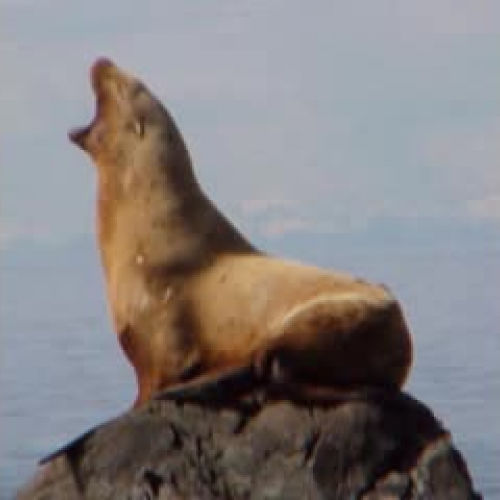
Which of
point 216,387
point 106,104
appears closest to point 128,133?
point 106,104

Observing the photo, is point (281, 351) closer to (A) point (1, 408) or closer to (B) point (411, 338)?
(B) point (411, 338)

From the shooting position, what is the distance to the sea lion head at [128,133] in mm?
15055

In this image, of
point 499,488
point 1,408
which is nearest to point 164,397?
point 499,488

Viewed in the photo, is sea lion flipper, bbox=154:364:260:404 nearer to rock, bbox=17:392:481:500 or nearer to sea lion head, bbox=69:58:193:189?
rock, bbox=17:392:481:500

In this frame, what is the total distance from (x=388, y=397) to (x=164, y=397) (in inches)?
41.5

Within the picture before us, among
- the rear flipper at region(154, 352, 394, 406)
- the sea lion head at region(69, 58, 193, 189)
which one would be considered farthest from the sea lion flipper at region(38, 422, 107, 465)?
the sea lion head at region(69, 58, 193, 189)

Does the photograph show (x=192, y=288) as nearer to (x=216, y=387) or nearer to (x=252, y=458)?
(x=216, y=387)

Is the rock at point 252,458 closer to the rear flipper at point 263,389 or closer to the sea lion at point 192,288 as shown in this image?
the rear flipper at point 263,389

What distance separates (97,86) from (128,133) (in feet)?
0.94

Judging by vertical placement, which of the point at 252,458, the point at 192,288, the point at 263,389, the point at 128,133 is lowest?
the point at 252,458

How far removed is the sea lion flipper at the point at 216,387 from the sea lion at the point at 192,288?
67mm

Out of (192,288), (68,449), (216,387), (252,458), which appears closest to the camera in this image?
(252,458)

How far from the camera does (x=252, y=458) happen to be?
14.0 metres

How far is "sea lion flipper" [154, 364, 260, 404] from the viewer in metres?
14.2
